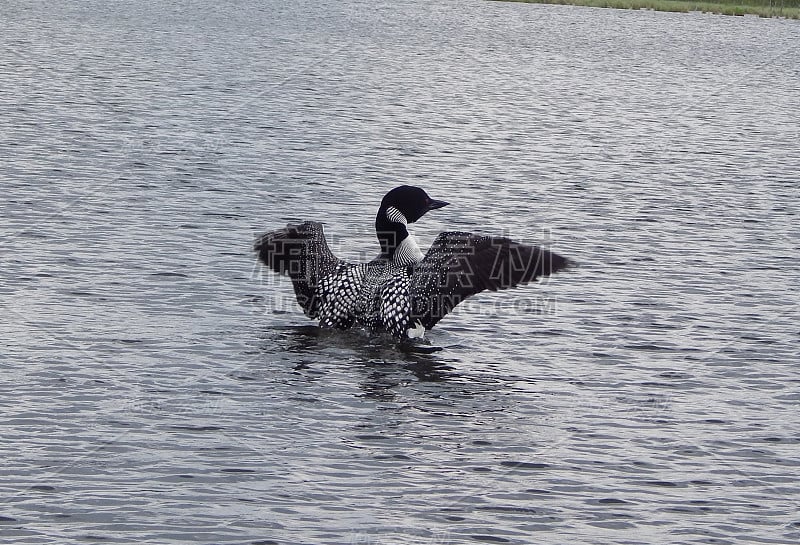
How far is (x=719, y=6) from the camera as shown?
97.3 m

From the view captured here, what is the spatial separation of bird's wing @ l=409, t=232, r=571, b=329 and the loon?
10 millimetres

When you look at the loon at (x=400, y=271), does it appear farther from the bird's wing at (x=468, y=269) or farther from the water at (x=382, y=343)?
the water at (x=382, y=343)

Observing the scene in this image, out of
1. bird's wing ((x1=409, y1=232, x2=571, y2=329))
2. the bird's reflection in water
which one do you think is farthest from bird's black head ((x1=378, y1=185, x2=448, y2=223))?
the bird's reflection in water

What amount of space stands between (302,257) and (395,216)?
1157mm

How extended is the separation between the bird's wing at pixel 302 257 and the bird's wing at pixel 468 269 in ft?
3.84

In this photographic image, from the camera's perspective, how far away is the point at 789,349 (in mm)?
15781

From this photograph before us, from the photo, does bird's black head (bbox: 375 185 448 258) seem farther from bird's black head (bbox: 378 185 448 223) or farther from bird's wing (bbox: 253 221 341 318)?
bird's wing (bbox: 253 221 341 318)

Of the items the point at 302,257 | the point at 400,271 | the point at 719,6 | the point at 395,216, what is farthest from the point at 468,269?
the point at 719,6

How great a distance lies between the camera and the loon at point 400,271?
1441cm

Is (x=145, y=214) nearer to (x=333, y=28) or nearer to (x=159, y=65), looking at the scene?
(x=159, y=65)

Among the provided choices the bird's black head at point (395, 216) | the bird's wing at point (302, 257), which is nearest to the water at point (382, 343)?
the bird's wing at point (302, 257)

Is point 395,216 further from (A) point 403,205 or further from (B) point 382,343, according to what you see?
(B) point 382,343

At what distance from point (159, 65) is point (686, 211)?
29107 millimetres

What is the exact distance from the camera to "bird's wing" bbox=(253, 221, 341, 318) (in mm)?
15398
